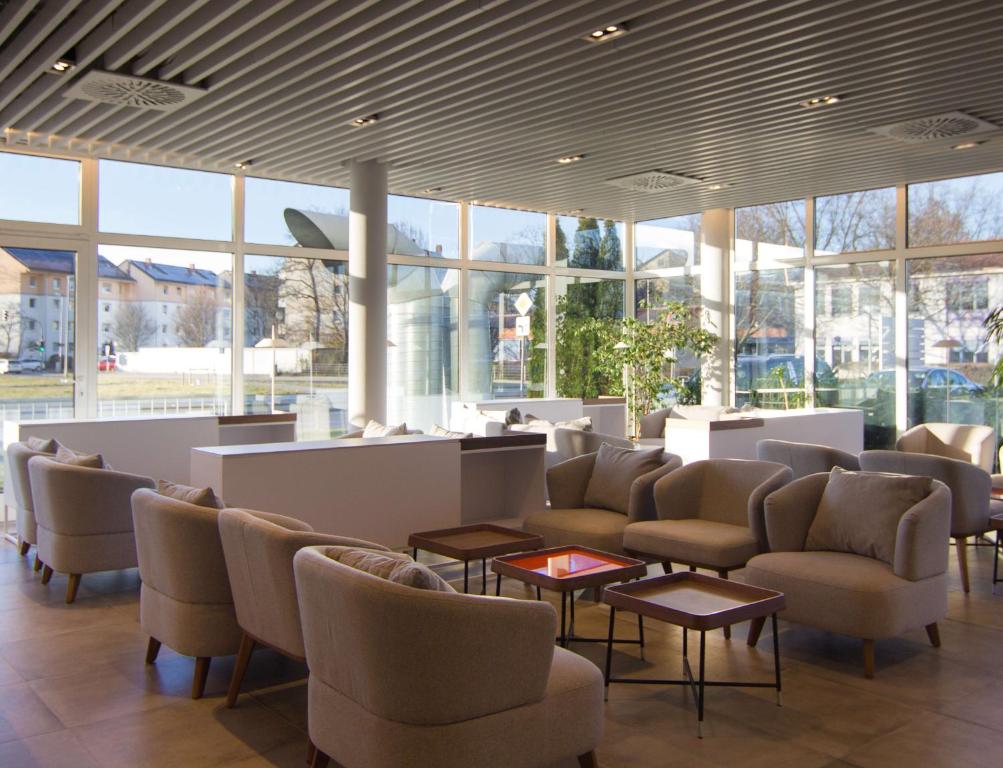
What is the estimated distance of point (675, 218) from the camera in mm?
14406

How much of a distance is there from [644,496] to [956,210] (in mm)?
7541

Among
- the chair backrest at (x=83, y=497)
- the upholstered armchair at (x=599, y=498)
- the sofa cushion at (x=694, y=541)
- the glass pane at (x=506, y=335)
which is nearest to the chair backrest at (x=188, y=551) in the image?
the chair backrest at (x=83, y=497)

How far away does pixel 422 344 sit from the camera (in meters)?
12.6

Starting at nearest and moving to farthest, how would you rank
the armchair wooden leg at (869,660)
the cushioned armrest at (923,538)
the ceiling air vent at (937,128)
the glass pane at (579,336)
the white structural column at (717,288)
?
the armchair wooden leg at (869,660) < the cushioned armrest at (923,538) < the ceiling air vent at (937,128) < the white structural column at (717,288) < the glass pane at (579,336)

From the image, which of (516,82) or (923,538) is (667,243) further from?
(923,538)

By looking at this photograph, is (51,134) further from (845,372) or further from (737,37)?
(845,372)

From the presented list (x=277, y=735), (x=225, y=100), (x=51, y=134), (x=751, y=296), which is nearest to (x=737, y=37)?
(x=225, y=100)

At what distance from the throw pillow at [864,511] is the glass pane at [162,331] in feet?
25.3

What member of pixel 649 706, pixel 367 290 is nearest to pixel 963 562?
pixel 649 706

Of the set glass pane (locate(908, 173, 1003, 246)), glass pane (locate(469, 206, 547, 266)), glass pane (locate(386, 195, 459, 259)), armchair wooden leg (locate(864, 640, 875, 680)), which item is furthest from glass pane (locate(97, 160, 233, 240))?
armchair wooden leg (locate(864, 640, 875, 680))

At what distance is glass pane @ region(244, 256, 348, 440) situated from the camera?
433 inches

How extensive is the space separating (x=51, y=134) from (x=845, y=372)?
32.5 ft

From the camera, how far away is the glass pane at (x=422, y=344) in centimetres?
1236

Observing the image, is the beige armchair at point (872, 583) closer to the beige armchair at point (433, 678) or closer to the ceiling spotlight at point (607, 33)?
the beige armchair at point (433, 678)
